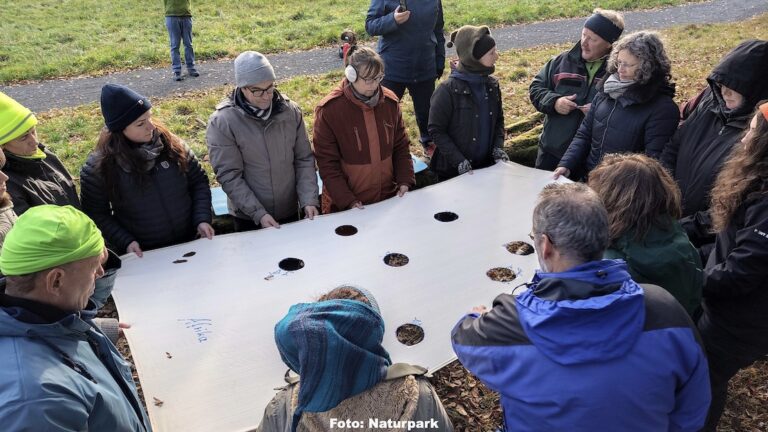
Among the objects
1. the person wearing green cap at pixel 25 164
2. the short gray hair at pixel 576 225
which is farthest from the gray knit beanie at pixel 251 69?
the short gray hair at pixel 576 225

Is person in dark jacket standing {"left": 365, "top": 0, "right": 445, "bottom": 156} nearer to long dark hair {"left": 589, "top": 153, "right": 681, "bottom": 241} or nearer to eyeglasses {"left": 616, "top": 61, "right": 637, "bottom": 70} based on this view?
eyeglasses {"left": 616, "top": 61, "right": 637, "bottom": 70}

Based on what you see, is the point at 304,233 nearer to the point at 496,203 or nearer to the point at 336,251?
the point at 336,251

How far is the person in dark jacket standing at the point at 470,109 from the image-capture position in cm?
402

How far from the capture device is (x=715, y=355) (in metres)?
2.65

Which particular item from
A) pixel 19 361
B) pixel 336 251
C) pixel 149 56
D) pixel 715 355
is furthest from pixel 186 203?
pixel 149 56

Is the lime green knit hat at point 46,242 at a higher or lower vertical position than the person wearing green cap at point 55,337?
higher

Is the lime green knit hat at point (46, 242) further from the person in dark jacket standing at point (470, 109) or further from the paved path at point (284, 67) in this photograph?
the paved path at point (284, 67)

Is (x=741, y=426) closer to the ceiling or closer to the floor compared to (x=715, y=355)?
closer to the floor

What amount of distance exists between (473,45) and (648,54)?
116 cm

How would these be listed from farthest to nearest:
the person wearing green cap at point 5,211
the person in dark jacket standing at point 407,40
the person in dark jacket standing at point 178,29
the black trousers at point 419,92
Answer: the person in dark jacket standing at point 178,29 → the black trousers at point 419,92 → the person in dark jacket standing at point 407,40 → the person wearing green cap at point 5,211

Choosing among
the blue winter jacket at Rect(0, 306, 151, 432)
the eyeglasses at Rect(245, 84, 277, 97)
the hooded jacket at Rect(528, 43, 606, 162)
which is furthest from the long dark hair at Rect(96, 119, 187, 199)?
the hooded jacket at Rect(528, 43, 606, 162)

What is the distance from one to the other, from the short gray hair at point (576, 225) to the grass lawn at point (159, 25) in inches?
426

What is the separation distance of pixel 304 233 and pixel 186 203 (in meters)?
0.76

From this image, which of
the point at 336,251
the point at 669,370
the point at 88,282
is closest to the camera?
the point at 669,370
